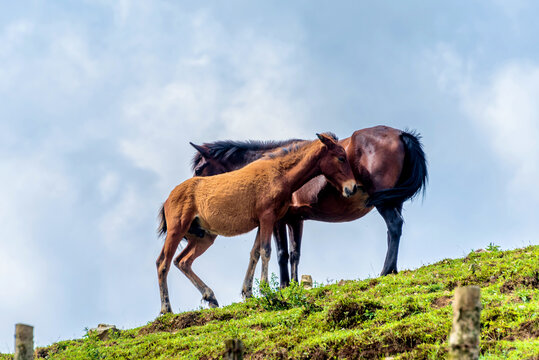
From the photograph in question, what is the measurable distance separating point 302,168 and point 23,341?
8.64m

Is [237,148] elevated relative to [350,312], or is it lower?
elevated

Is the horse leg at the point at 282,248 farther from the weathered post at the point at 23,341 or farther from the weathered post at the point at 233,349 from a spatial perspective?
the weathered post at the point at 233,349

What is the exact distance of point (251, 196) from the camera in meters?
13.5

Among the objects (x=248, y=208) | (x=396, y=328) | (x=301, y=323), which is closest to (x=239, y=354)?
(x=396, y=328)

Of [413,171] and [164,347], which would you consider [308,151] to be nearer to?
[413,171]

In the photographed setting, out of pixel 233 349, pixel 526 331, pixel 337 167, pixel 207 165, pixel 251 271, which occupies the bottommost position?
pixel 233 349

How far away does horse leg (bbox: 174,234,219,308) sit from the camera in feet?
47.5

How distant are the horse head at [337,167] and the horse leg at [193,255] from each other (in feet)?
10.7

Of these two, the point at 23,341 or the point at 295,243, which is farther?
the point at 295,243

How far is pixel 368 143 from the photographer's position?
44.9ft

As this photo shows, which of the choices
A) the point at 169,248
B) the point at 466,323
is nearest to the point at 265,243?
the point at 169,248

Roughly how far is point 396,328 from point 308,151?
637 cm

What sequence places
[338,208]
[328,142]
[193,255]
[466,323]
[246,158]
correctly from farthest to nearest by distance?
[246,158] → [193,255] → [338,208] → [328,142] → [466,323]

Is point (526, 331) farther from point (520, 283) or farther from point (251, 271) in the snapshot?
point (251, 271)
